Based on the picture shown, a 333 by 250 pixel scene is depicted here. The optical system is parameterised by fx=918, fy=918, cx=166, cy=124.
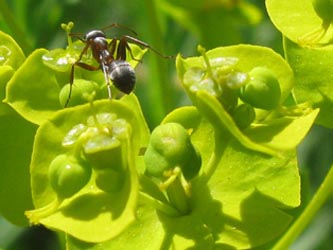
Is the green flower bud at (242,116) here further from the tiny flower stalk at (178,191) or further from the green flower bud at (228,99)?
the tiny flower stalk at (178,191)

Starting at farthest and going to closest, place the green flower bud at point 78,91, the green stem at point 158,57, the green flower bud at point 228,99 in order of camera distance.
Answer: the green stem at point 158,57, the green flower bud at point 78,91, the green flower bud at point 228,99

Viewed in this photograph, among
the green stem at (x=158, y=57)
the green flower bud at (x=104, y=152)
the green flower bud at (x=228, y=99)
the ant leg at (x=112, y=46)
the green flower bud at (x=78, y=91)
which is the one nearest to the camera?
the green flower bud at (x=104, y=152)

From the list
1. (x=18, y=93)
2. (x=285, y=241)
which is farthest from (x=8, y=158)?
(x=285, y=241)

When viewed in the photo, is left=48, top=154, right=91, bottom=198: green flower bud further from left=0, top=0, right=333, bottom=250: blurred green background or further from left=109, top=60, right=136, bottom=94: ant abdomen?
left=0, top=0, right=333, bottom=250: blurred green background

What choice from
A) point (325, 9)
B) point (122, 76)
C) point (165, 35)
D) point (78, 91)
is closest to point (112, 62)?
point (122, 76)

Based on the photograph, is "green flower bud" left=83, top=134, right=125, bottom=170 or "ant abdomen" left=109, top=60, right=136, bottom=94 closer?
"green flower bud" left=83, top=134, right=125, bottom=170

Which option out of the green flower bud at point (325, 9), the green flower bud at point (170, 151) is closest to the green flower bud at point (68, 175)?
the green flower bud at point (170, 151)

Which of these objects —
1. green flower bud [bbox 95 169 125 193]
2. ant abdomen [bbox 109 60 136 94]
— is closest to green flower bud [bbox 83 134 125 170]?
green flower bud [bbox 95 169 125 193]
